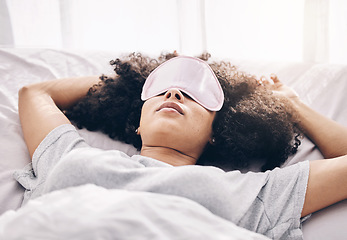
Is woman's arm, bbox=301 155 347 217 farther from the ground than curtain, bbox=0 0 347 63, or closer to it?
closer to it

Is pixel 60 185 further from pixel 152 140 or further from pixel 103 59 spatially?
pixel 103 59

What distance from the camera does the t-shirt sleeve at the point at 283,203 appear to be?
753 mm

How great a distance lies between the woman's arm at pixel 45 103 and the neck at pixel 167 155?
0.26m

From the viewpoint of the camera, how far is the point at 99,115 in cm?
115

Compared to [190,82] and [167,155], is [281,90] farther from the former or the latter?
[167,155]

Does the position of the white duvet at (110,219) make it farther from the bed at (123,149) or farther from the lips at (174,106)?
the lips at (174,106)

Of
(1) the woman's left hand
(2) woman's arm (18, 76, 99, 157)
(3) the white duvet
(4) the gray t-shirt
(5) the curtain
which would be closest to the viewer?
(3) the white duvet

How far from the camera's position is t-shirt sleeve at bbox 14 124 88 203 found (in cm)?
87

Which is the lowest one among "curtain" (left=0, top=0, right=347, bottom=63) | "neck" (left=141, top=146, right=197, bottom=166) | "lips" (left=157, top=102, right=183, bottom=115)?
"neck" (left=141, top=146, right=197, bottom=166)

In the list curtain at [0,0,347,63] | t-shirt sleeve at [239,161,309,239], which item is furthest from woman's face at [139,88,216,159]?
curtain at [0,0,347,63]

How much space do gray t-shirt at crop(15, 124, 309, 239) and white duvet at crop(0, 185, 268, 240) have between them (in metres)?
0.10

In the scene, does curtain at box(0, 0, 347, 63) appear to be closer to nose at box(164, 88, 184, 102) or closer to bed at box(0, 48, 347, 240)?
bed at box(0, 48, 347, 240)

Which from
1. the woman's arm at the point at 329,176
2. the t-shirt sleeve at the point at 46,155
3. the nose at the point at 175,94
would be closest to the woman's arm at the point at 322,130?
the woman's arm at the point at 329,176

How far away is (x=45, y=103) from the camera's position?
1.06 metres
